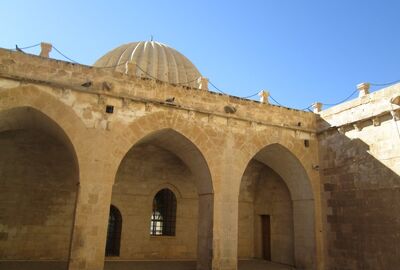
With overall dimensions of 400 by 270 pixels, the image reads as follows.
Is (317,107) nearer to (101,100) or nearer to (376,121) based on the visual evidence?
(376,121)

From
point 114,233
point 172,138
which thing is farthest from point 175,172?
point 114,233

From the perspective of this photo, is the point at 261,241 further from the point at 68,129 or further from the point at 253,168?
the point at 68,129

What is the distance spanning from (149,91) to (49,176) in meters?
4.17

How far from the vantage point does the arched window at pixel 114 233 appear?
1102cm

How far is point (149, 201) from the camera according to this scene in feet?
37.6

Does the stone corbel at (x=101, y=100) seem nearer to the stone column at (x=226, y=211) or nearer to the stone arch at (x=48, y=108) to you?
the stone arch at (x=48, y=108)

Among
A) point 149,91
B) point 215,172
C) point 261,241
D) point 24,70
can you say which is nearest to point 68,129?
point 24,70

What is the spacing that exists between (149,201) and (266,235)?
15.0 ft

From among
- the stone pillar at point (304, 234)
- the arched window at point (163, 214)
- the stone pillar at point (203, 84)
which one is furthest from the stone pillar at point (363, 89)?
the arched window at point (163, 214)

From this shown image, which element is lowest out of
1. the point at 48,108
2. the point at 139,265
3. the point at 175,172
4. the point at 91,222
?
the point at 139,265

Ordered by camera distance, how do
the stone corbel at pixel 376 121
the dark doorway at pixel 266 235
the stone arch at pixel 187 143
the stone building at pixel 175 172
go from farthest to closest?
the dark doorway at pixel 266 235 → the stone corbel at pixel 376 121 → the stone arch at pixel 187 143 → the stone building at pixel 175 172

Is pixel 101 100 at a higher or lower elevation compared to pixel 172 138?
higher

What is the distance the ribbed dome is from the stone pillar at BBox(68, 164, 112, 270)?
335 inches

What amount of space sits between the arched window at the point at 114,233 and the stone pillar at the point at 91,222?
330 centimetres
